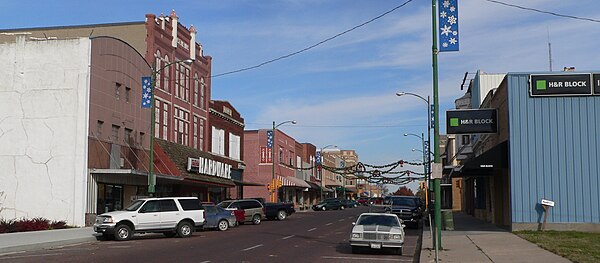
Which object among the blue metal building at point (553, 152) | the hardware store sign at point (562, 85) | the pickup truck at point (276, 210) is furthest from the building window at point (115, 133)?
the hardware store sign at point (562, 85)

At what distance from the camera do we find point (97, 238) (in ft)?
87.7

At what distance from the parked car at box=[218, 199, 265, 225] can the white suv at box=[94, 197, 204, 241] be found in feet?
34.9

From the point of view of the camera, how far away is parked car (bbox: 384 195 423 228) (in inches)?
1368

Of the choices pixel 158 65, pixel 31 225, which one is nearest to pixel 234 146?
Result: pixel 158 65

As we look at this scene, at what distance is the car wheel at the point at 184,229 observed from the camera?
27.4m

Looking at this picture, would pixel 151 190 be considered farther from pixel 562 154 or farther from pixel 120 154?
pixel 562 154

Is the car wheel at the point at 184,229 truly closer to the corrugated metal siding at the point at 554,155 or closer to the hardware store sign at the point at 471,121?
the hardware store sign at the point at 471,121

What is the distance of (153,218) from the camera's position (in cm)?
2689

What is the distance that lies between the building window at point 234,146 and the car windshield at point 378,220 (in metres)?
41.5


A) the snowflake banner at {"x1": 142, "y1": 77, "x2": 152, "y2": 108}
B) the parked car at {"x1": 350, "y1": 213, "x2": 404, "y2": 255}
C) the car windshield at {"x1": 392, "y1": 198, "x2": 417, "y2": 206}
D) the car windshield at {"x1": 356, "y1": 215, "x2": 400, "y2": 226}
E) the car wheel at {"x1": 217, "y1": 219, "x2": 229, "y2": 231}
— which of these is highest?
the snowflake banner at {"x1": 142, "y1": 77, "x2": 152, "y2": 108}

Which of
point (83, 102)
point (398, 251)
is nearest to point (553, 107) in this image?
point (398, 251)

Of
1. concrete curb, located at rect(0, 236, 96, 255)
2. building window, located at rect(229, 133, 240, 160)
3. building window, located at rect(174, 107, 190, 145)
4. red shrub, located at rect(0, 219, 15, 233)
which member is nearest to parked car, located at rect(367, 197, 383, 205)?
building window, located at rect(229, 133, 240, 160)

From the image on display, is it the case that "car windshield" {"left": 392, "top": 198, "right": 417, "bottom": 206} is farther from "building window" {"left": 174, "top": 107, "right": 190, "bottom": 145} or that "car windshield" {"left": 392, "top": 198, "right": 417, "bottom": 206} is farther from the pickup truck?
"building window" {"left": 174, "top": 107, "right": 190, "bottom": 145}

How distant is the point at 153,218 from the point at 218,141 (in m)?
31.9
